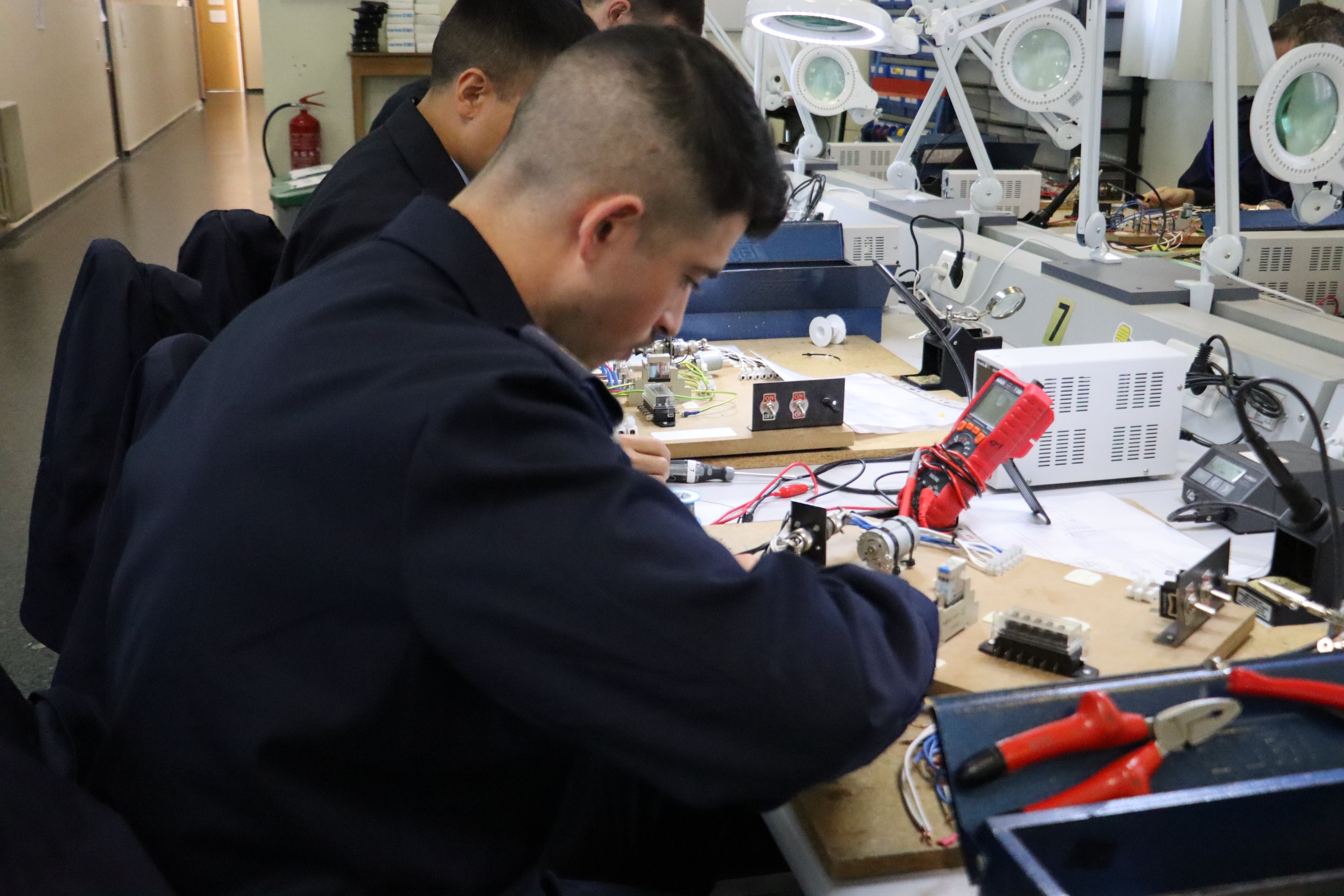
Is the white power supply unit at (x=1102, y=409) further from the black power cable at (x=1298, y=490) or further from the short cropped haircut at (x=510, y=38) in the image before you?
the short cropped haircut at (x=510, y=38)

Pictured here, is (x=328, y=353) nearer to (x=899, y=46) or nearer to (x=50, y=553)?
(x=50, y=553)

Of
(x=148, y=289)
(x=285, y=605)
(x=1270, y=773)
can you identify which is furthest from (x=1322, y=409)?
(x=148, y=289)

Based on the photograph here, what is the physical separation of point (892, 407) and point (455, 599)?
147cm

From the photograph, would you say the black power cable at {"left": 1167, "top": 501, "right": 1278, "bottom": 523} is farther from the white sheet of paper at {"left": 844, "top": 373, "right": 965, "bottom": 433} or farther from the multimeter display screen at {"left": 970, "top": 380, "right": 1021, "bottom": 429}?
the white sheet of paper at {"left": 844, "top": 373, "right": 965, "bottom": 433}

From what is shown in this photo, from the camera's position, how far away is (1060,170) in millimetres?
6297

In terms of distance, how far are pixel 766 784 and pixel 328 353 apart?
1.38ft

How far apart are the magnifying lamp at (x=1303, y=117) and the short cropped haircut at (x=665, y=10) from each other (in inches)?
42.8

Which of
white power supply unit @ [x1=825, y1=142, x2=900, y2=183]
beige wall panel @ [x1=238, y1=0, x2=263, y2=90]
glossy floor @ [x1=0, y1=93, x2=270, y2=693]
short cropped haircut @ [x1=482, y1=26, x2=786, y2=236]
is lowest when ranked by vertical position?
glossy floor @ [x1=0, y1=93, x2=270, y2=693]

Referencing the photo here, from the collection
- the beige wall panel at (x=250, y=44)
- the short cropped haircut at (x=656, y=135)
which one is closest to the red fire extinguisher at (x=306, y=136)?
the short cropped haircut at (x=656, y=135)

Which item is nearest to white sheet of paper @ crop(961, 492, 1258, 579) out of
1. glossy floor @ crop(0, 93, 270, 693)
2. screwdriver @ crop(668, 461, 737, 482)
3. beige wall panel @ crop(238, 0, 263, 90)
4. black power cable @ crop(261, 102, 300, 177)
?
screwdriver @ crop(668, 461, 737, 482)

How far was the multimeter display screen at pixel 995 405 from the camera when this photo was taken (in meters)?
1.51

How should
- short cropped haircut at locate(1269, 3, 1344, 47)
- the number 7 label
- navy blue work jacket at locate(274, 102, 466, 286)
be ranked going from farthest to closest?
short cropped haircut at locate(1269, 3, 1344, 47), the number 7 label, navy blue work jacket at locate(274, 102, 466, 286)

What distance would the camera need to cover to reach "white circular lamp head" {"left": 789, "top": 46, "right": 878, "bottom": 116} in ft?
11.7

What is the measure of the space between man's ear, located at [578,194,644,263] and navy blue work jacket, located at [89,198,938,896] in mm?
105
